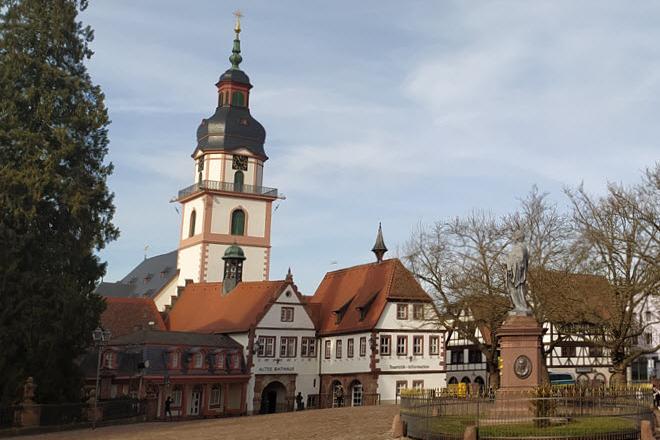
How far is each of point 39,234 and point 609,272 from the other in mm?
25961

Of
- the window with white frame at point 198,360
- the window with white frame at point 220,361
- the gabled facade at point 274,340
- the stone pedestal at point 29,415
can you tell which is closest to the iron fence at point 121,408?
the stone pedestal at point 29,415

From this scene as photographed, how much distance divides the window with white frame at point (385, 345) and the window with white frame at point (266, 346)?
24.6 ft

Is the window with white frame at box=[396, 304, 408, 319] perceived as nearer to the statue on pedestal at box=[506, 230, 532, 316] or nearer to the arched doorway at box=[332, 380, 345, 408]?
the arched doorway at box=[332, 380, 345, 408]

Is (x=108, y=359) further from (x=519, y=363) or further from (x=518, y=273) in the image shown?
(x=519, y=363)

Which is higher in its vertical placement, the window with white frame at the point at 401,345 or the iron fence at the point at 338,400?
the window with white frame at the point at 401,345

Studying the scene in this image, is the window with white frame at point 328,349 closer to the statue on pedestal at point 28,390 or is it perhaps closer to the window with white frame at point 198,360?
the window with white frame at point 198,360

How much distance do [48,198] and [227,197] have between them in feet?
123

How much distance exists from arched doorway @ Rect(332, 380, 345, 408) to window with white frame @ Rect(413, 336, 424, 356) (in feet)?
18.4

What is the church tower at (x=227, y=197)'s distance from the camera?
72.9 m

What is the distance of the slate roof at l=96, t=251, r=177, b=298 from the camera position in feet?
249

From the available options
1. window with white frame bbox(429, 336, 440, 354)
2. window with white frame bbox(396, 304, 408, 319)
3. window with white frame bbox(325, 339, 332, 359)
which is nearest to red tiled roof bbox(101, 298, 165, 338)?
→ window with white frame bbox(325, 339, 332, 359)

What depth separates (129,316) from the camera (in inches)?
2510

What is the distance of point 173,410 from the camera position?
5056cm

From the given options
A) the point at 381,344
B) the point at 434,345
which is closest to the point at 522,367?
the point at 381,344
